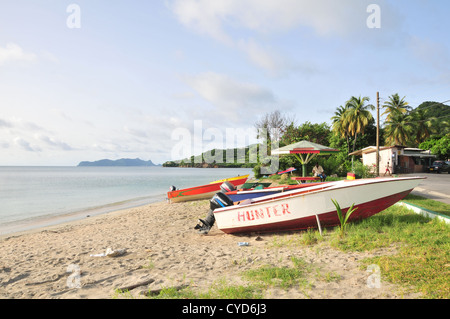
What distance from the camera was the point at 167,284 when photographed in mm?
4219

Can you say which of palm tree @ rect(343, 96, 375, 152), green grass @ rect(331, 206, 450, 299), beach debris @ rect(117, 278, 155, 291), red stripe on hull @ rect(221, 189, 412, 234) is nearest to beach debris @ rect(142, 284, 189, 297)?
beach debris @ rect(117, 278, 155, 291)

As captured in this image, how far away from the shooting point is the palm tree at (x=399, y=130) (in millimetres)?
42844

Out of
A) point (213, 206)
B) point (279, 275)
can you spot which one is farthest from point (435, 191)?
point (279, 275)

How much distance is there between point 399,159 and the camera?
34875 mm

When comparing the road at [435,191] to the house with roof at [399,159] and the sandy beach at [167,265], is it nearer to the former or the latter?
the sandy beach at [167,265]

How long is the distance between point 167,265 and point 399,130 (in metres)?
46.5

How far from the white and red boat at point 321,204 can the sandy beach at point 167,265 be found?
402 mm

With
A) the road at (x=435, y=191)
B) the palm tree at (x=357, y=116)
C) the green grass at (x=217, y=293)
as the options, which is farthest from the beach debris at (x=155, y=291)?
the palm tree at (x=357, y=116)

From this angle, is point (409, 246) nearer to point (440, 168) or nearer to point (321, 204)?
point (321, 204)

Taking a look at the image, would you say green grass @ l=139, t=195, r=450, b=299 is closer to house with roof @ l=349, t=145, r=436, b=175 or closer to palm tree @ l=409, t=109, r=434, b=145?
house with roof @ l=349, t=145, r=436, b=175
